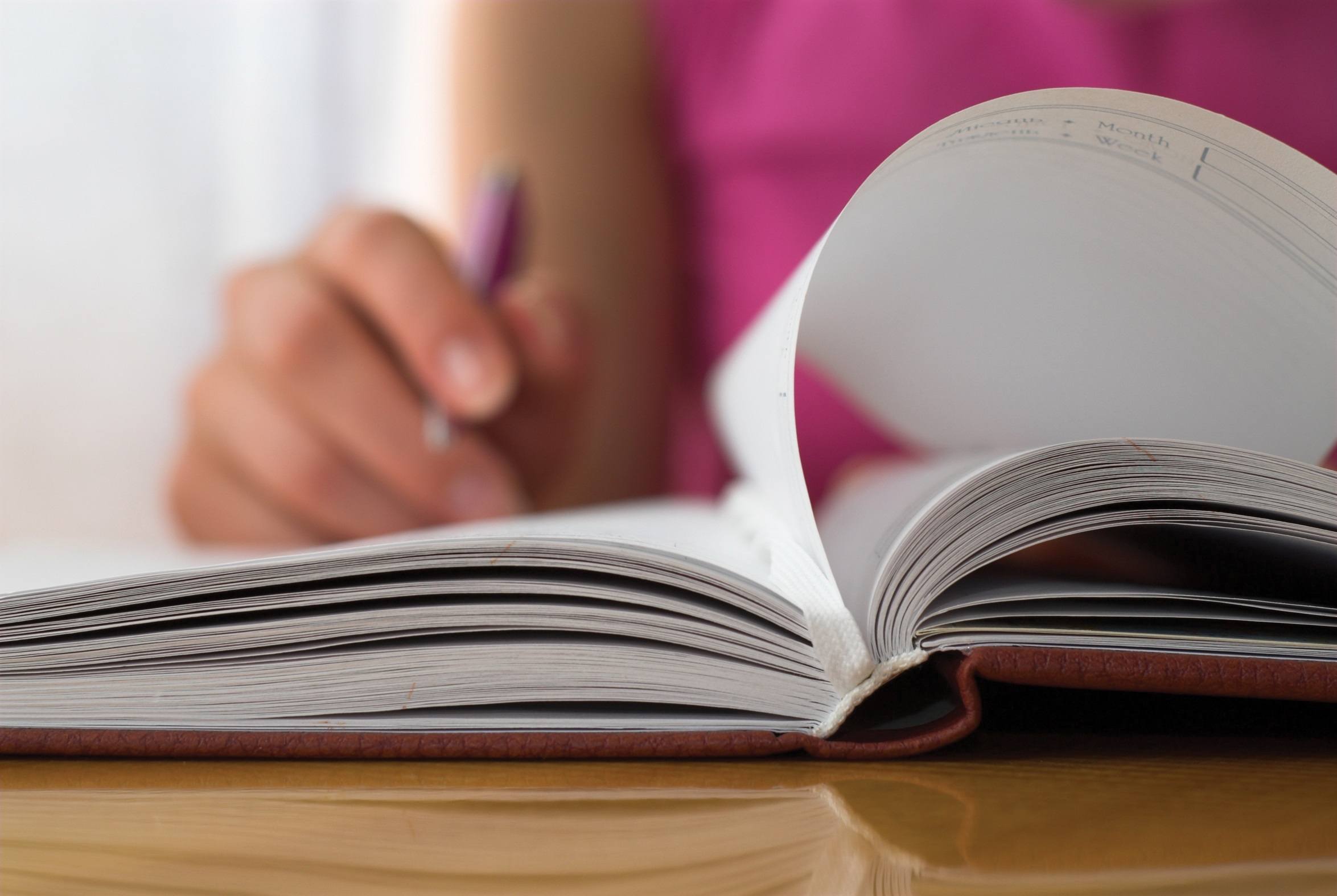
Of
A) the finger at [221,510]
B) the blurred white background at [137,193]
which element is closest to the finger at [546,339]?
the finger at [221,510]

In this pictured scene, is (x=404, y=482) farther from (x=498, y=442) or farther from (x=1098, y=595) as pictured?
(x=1098, y=595)

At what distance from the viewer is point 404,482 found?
2.75ft

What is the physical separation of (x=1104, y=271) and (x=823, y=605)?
0.71 ft

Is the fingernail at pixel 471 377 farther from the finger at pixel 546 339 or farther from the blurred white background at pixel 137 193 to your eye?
the blurred white background at pixel 137 193

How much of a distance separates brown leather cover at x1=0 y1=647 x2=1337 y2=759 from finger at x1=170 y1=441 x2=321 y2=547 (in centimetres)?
59

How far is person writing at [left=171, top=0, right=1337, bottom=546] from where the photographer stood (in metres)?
0.82

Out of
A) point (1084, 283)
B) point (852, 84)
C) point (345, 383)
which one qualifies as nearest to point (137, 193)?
point (345, 383)

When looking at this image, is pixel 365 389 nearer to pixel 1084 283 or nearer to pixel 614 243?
pixel 1084 283

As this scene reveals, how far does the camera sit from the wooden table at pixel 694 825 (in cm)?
25

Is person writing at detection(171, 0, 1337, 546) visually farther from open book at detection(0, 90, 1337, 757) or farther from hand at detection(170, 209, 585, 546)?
open book at detection(0, 90, 1337, 757)

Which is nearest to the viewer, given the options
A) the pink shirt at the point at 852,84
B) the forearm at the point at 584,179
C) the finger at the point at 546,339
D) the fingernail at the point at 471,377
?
the fingernail at the point at 471,377

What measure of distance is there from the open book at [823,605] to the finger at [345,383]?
0.41 m

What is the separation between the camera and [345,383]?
821 mm

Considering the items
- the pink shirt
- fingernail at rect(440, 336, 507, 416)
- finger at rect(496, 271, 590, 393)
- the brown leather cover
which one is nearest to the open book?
the brown leather cover
